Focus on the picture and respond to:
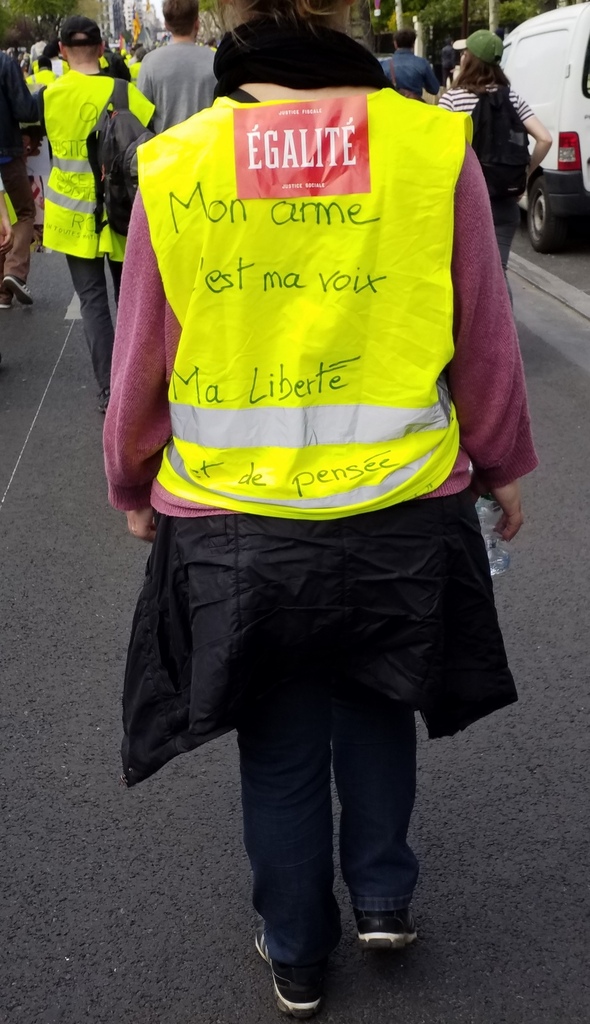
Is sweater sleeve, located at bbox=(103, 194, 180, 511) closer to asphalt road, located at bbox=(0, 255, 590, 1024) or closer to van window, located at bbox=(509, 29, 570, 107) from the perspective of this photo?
asphalt road, located at bbox=(0, 255, 590, 1024)

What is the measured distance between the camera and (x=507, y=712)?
136 inches

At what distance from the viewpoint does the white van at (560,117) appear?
10.3 metres

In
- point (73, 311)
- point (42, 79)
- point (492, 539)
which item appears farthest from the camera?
point (42, 79)

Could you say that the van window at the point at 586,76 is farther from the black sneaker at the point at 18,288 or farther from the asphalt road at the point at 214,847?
the asphalt road at the point at 214,847

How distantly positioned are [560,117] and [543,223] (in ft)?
3.20

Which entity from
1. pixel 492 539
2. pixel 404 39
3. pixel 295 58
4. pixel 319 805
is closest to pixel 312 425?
pixel 295 58

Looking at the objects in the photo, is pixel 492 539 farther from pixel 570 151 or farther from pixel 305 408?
pixel 570 151

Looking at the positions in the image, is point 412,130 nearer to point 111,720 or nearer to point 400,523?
point 400,523

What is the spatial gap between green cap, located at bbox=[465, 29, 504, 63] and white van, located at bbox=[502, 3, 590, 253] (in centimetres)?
373

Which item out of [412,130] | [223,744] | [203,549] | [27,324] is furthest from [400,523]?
[27,324]

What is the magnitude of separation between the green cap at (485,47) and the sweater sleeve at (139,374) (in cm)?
535

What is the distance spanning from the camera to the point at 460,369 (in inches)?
77.4

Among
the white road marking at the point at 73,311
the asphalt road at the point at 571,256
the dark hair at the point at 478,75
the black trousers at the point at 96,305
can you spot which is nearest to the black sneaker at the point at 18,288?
the white road marking at the point at 73,311

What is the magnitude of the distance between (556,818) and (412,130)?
5.98 ft
